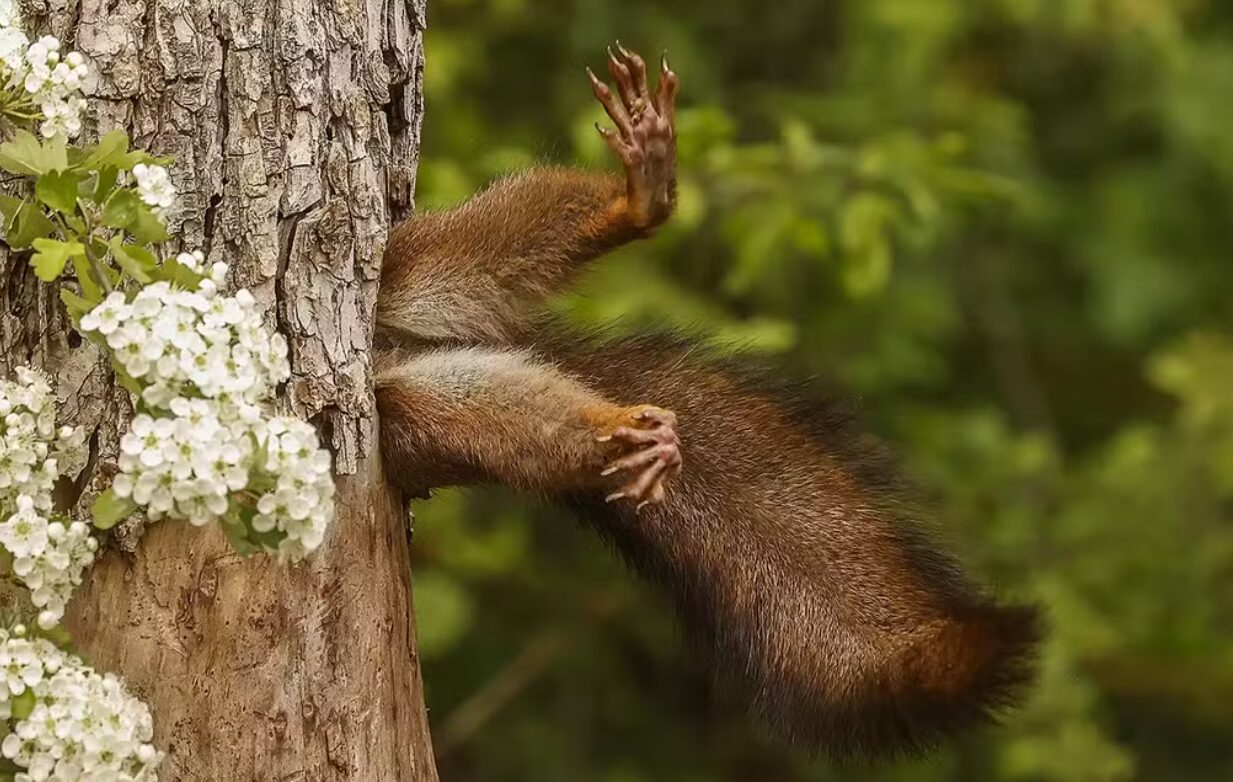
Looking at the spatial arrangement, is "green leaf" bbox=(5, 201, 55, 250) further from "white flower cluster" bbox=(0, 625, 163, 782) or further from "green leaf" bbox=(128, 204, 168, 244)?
"white flower cluster" bbox=(0, 625, 163, 782)

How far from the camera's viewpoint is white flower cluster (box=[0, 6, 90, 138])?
80.9 inches

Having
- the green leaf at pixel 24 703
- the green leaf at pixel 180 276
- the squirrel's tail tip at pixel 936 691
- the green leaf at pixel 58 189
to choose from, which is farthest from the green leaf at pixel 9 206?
the squirrel's tail tip at pixel 936 691

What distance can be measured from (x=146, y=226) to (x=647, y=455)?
71 cm

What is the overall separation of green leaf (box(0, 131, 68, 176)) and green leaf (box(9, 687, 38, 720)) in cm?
60

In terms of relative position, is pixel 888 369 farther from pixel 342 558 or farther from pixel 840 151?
pixel 342 558

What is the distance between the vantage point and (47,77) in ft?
6.73

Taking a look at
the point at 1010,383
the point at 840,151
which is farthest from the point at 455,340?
the point at 1010,383

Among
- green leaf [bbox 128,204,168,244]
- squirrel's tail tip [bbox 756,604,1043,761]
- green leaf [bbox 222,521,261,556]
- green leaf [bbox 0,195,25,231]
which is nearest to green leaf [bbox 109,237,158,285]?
green leaf [bbox 128,204,168,244]

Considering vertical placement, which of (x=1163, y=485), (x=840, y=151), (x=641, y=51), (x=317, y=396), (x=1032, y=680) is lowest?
(x=1032, y=680)

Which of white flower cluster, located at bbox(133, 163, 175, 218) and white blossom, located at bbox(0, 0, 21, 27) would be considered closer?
white flower cluster, located at bbox(133, 163, 175, 218)

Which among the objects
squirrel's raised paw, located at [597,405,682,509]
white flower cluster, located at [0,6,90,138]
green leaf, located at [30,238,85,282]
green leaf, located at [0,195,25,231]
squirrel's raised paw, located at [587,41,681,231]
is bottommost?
squirrel's raised paw, located at [597,405,682,509]

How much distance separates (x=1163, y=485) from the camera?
544cm

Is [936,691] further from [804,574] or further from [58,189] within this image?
[58,189]

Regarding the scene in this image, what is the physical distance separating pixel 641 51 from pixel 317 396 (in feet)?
9.47
